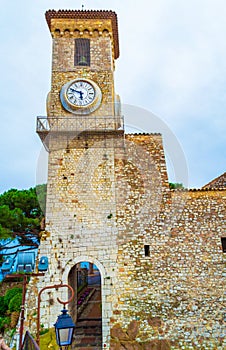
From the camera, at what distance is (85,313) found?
45.2 ft

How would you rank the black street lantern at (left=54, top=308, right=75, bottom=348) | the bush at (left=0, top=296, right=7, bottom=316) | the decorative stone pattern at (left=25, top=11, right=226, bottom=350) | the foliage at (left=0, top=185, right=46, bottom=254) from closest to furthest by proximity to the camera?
the black street lantern at (left=54, top=308, right=75, bottom=348)
the decorative stone pattern at (left=25, top=11, right=226, bottom=350)
the bush at (left=0, top=296, right=7, bottom=316)
the foliage at (left=0, top=185, right=46, bottom=254)

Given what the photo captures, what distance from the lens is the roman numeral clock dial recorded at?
12477 mm

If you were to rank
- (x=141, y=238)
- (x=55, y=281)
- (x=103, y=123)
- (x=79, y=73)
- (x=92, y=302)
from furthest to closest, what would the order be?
(x=92, y=302) < (x=79, y=73) < (x=103, y=123) < (x=141, y=238) < (x=55, y=281)

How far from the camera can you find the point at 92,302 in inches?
619

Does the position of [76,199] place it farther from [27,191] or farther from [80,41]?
[80,41]

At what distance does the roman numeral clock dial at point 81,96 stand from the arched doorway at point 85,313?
21.8 feet

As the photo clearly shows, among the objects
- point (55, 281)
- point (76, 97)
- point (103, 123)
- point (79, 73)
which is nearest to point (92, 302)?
point (55, 281)

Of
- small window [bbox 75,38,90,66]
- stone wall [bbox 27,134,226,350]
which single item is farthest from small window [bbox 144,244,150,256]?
small window [bbox 75,38,90,66]

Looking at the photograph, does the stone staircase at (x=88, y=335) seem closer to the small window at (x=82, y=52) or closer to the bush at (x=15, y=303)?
the bush at (x=15, y=303)

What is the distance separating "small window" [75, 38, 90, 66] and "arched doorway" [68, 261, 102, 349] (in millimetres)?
9257

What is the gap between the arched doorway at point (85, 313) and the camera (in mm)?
10938

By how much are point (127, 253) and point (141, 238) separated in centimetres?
80

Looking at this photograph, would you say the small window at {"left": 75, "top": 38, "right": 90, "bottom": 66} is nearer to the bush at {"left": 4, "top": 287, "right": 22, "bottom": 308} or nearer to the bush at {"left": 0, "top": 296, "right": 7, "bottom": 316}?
the bush at {"left": 4, "top": 287, "right": 22, "bottom": 308}

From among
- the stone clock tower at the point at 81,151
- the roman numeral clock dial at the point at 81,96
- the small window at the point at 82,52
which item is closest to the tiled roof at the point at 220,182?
the stone clock tower at the point at 81,151
